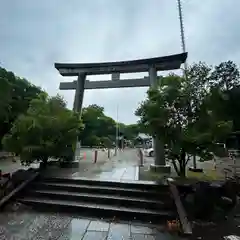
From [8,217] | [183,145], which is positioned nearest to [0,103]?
[8,217]

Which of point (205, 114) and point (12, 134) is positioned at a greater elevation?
point (205, 114)

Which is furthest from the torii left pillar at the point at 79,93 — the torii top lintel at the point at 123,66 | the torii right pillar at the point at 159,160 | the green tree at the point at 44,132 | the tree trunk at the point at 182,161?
the tree trunk at the point at 182,161

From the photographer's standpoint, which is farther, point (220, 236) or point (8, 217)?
point (8, 217)

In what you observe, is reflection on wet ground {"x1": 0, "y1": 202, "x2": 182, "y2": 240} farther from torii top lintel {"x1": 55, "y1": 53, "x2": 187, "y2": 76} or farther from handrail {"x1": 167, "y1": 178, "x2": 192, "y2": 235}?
torii top lintel {"x1": 55, "y1": 53, "x2": 187, "y2": 76}

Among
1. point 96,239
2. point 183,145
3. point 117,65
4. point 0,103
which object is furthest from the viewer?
point 0,103

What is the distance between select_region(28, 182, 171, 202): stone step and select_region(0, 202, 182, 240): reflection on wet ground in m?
1.16

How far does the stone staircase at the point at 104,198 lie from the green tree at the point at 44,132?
5.00 feet

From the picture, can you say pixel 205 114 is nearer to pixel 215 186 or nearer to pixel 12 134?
pixel 215 186

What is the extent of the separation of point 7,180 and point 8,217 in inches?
72.0

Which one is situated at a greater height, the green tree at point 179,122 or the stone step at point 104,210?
the green tree at point 179,122

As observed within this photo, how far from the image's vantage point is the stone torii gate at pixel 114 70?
10445 millimetres

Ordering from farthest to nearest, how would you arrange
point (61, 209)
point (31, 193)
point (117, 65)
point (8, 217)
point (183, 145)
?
1. point (117, 65)
2. point (183, 145)
3. point (31, 193)
4. point (61, 209)
5. point (8, 217)

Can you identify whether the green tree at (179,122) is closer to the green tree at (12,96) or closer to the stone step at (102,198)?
the stone step at (102,198)

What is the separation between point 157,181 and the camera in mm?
7129
